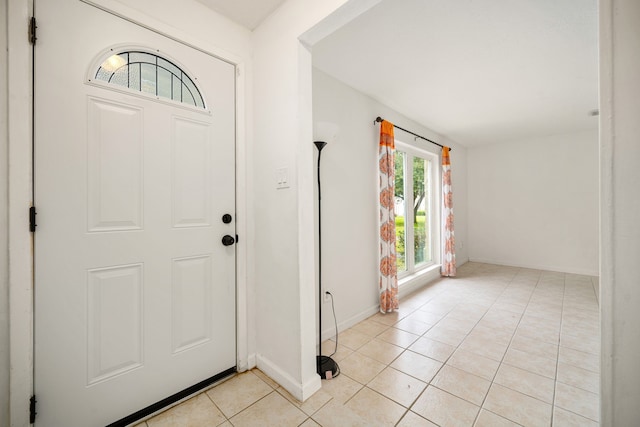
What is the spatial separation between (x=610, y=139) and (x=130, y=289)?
82.1 inches

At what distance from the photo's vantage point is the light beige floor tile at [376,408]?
A: 1440 millimetres

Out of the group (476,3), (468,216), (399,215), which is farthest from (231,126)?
(468,216)

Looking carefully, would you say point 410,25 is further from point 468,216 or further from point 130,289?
point 468,216

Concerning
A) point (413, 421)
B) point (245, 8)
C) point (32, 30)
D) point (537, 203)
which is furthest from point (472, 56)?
point (537, 203)

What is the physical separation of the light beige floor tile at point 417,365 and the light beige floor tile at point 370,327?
0.40m

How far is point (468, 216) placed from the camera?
562 centimetres

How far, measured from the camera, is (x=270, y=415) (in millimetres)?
1461

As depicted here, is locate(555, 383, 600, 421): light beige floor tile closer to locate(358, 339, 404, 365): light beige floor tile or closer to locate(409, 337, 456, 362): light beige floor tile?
locate(409, 337, 456, 362): light beige floor tile

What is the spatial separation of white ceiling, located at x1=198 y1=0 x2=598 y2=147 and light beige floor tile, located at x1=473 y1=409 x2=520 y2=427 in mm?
2459

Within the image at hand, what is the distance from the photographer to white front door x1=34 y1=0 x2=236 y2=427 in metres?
1.20

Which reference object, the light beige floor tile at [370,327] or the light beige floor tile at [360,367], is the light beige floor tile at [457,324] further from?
the light beige floor tile at [360,367]

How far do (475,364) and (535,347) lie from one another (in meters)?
0.69

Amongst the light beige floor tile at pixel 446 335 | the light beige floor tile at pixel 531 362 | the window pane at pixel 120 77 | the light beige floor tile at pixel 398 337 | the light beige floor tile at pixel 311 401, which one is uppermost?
the window pane at pixel 120 77

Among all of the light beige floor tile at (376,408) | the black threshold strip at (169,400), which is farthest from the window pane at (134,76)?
the light beige floor tile at (376,408)
